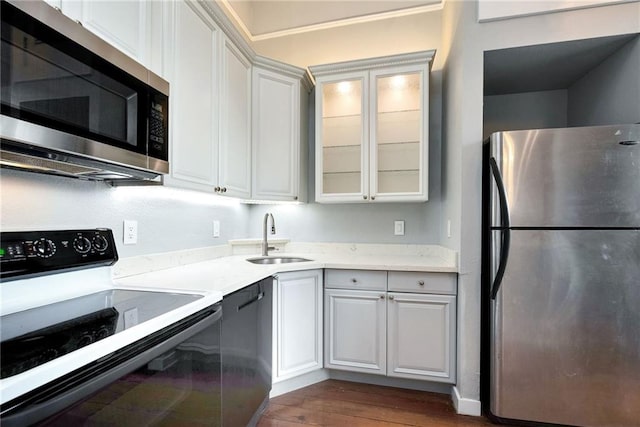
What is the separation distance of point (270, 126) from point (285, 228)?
92cm

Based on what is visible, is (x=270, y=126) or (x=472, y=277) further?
(x=270, y=126)

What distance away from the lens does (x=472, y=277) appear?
1.85m

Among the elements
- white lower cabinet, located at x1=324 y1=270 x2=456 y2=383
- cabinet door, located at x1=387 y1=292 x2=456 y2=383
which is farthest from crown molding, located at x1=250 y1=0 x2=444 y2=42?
cabinet door, located at x1=387 y1=292 x2=456 y2=383

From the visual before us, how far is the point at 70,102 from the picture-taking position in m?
0.92

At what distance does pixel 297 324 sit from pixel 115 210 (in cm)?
125

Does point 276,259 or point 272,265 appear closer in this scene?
point 272,265

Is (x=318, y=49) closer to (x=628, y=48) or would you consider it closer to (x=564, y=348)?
(x=628, y=48)

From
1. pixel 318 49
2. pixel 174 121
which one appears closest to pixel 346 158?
pixel 318 49

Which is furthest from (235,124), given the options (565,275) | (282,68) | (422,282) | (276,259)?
(565,275)

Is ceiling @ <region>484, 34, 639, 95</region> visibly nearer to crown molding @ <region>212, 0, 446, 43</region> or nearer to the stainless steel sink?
crown molding @ <region>212, 0, 446, 43</region>

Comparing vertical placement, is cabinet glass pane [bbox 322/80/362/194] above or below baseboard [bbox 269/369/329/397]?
above

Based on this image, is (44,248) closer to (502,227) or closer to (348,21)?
(502,227)

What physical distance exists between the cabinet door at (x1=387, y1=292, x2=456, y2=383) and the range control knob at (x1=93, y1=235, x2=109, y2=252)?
1.61 meters

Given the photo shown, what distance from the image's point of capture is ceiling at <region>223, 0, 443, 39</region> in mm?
2619
